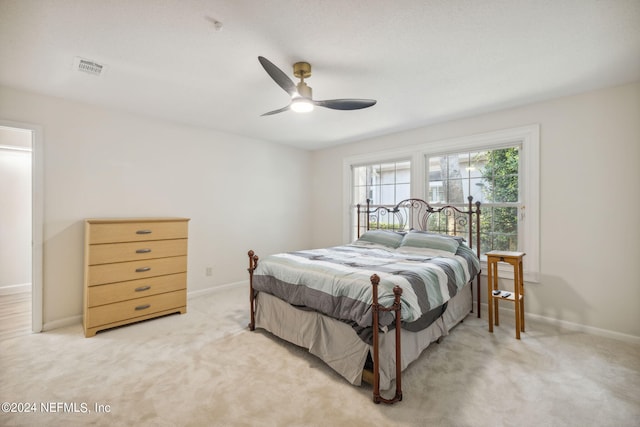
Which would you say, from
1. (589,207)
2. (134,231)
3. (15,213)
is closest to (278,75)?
(134,231)

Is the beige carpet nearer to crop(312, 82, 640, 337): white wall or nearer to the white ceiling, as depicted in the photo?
crop(312, 82, 640, 337): white wall

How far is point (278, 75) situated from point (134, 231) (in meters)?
2.36

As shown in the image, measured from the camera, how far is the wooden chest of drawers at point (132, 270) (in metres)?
2.83

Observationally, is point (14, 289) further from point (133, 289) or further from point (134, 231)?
point (134, 231)

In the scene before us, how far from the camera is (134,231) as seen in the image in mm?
3072

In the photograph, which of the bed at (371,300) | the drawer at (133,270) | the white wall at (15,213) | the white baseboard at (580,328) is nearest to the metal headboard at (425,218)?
the bed at (371,300)

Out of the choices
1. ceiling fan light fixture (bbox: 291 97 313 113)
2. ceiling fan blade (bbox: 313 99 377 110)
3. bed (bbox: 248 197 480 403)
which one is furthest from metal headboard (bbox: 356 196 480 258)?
ceiling fan light fixture (bbox: 291 97 313 113)

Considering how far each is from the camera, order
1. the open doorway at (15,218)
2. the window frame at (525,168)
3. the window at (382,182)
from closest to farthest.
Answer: the window frame at (525,168)
the open doorway at (15,218)
the window at (382,182)

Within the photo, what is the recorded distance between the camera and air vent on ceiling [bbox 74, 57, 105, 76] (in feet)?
7.58

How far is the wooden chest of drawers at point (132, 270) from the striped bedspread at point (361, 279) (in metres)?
1.19

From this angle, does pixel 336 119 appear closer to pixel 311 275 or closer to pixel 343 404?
pixel 311 275

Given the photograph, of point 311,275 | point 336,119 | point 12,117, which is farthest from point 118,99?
point 311,275

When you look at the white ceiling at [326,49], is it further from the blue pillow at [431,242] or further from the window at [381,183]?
the blue pillow at [431,242]

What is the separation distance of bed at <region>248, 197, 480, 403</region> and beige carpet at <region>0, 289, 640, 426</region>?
0.52 feet
